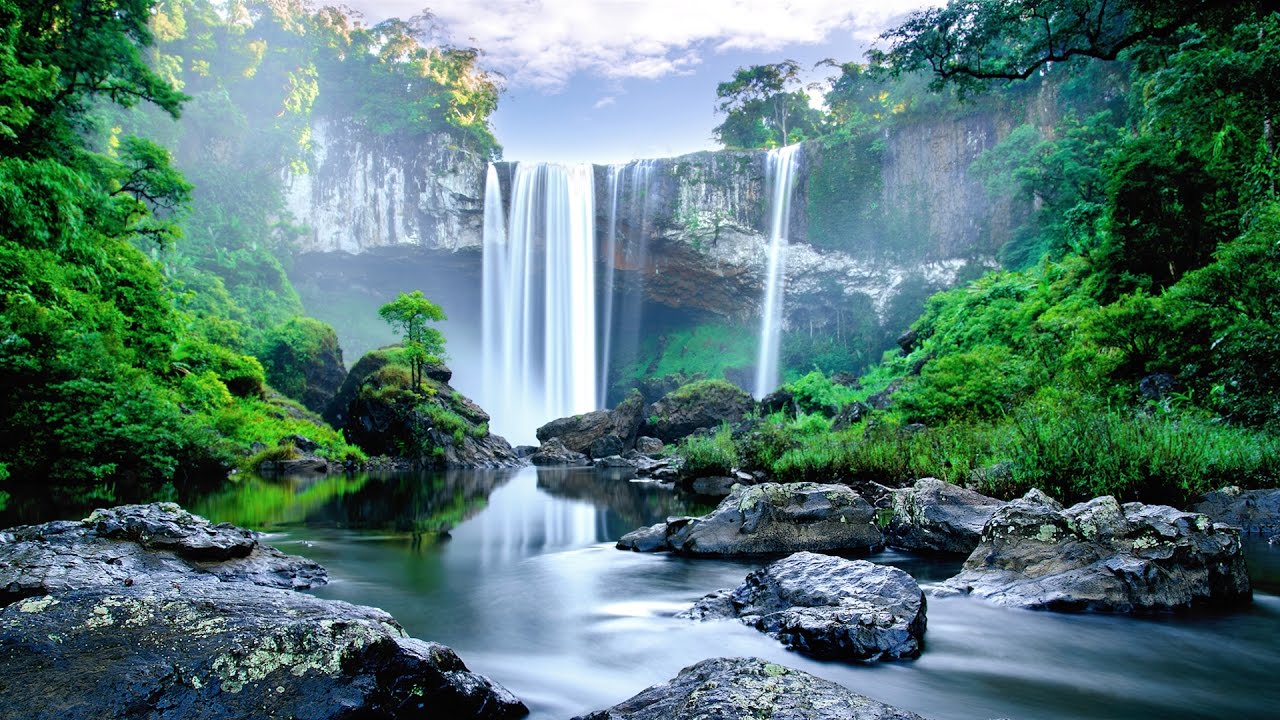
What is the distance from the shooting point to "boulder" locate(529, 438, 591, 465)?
31694mm

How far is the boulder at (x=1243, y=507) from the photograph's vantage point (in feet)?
23.1

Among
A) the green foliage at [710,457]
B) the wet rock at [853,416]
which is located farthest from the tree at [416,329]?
the wet rock at [853,416]

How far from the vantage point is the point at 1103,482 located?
283 inches

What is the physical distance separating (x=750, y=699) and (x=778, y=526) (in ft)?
18.4

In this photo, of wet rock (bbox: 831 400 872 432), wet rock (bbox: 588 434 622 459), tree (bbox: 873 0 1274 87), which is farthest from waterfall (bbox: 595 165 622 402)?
tree (bbox: 873 0 1274 87)

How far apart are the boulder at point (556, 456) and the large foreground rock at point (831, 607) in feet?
87.8

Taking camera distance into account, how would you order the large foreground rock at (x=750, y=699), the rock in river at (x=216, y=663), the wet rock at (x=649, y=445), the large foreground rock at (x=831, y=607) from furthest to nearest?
1. the wet rock at (x=649, y=445)
2. the large foreground rock at (x=831, y=607)
3. the rock in river at (x=216, y=663)
4. the large foreground rock at (x=750, y=699)

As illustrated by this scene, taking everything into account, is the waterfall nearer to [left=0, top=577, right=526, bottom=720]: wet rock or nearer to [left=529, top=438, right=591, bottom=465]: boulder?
[left=529, top=438, right=591, bottom=465]: boulder

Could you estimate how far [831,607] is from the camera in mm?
3980

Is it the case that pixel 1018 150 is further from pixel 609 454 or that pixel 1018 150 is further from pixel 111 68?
pixel 111 68

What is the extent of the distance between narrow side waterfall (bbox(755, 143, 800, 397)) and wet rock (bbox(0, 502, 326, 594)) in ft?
134

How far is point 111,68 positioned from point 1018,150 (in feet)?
112

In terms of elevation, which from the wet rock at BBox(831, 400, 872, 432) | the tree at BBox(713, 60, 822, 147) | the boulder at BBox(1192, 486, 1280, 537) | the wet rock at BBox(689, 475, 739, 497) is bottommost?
the wet rock at BBox(689, 475, 739, 497)

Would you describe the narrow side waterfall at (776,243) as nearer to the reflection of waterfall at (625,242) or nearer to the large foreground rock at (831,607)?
the reflection of waterfall at (625,242)
